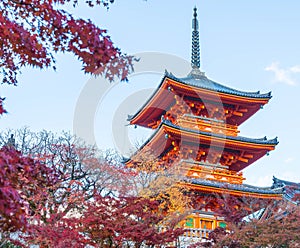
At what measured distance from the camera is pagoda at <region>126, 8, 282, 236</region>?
59.4ft

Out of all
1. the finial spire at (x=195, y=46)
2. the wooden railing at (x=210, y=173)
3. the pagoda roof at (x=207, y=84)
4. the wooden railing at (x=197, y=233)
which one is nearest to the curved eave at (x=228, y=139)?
the wooden railing at (x=210, y=173)

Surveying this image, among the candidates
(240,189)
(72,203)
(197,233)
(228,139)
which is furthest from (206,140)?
(72,203)

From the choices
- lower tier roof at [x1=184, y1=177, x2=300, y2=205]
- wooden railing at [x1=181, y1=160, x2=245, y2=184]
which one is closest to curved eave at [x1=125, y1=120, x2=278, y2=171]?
wooden railing at [x1=181, y1=160, x2=245, y2=184]

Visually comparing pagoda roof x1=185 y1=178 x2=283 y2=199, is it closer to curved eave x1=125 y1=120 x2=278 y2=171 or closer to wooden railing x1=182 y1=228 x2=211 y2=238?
wooden railing x1=182 y1=228 x2=211 y2=238

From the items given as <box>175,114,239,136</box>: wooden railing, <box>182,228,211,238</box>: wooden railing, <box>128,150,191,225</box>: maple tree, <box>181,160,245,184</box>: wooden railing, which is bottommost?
<box>182,228,211,238</box>: wooden railing

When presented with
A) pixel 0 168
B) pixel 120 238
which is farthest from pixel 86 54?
pixel 120 238

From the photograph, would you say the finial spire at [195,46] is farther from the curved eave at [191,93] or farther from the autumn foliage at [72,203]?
the autumn foliage at [72,203]

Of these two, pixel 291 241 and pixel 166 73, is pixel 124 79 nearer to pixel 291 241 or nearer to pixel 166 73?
pixel 291 241

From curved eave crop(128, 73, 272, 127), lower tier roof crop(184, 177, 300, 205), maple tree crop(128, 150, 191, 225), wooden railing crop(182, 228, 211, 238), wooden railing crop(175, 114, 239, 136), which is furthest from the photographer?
wooden railing crop(175, 114, 239, 136)

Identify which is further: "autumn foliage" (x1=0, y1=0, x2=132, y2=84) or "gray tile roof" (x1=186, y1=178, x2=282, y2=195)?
"gray tile roof" (x1=186, y1=178, x2=282, y2=195)

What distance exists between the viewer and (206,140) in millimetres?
19250

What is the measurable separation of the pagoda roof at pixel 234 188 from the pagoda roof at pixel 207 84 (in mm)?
4320

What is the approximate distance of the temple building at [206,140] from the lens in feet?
59.2

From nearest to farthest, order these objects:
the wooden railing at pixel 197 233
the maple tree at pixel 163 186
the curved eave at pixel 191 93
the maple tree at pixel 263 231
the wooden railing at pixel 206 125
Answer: the maple tree at pixel 263 231 < the maple tree at pixel 163 186 < the wooden railing at pixel 197 233 < the curved eave at pixel 191 93 < the wooden railing at pixel 206 125
